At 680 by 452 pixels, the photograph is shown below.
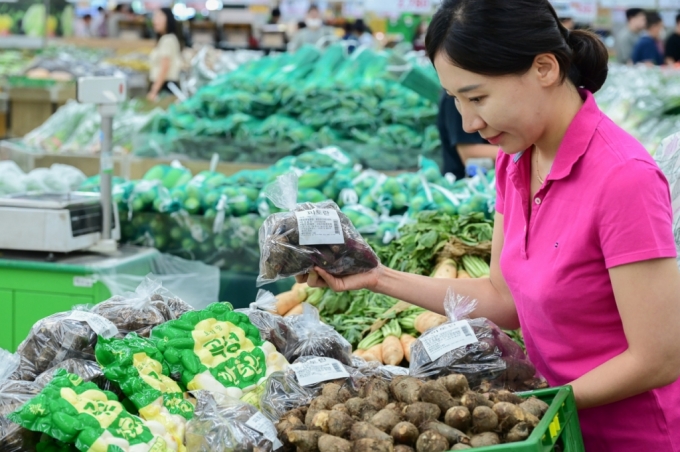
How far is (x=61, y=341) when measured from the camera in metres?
1.90

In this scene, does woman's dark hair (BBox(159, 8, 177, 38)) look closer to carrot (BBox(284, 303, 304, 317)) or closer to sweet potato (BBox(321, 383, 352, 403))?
carrot (BBox(284, 303, 304, 317))

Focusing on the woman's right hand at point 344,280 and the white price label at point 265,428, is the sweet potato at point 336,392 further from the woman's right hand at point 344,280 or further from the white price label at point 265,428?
the woman's right hand at point 344,280

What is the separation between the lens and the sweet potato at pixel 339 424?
61.4 inches

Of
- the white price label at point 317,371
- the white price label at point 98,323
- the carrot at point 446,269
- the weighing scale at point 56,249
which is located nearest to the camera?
the white price label at point 317,371

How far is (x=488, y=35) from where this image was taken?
168cm

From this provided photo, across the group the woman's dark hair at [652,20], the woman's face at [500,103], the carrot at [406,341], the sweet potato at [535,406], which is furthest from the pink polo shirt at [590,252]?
the woman's dark hair at [652,20]

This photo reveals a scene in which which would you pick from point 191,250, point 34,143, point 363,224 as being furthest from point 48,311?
point 34,143

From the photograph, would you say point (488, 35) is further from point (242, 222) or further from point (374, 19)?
point (374, 19)

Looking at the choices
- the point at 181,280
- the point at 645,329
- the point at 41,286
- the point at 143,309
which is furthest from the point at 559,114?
the point at 41,286

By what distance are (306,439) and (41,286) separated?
9.15ft

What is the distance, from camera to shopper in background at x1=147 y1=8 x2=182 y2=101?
393 inches

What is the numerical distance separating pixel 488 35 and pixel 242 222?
2778 mm

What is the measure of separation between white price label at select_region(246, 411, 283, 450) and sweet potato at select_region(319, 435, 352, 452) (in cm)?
11

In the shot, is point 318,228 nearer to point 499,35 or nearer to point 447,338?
point 447,338
